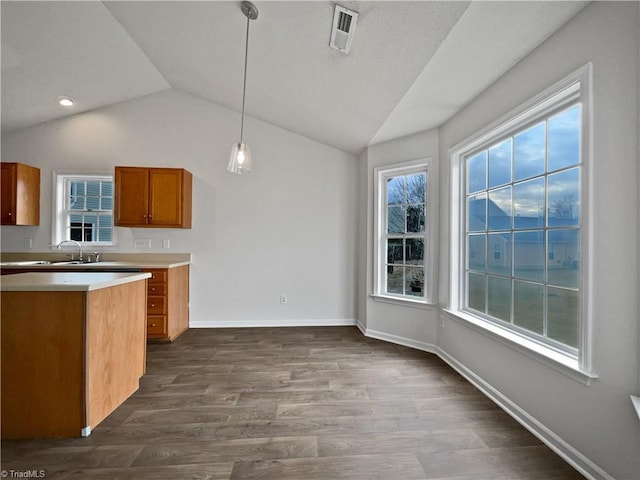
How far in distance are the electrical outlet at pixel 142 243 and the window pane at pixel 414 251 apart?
336 centimetres

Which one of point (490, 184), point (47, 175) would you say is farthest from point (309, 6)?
point (47, 175)

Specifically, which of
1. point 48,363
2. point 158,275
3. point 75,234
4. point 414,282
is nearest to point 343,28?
point 414,282

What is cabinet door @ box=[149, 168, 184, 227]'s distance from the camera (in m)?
3.48

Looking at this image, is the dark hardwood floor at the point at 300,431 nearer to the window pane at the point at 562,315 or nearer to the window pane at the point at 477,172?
the window pane at the point at 562,315

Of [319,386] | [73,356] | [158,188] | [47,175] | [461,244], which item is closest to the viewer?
[73,356]

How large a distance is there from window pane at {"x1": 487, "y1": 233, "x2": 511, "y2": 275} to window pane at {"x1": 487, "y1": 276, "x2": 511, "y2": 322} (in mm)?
77

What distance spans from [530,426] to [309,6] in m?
3.00

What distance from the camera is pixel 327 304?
3984 mm

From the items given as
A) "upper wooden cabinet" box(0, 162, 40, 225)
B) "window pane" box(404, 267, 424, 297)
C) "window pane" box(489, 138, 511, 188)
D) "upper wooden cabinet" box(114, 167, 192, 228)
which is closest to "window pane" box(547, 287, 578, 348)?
"window pane" box(489, 138, 511, 188)

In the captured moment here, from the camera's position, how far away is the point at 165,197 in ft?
11.5

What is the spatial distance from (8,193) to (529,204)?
544 centimetres

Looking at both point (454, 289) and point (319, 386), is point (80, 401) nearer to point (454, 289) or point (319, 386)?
point (319, 386)

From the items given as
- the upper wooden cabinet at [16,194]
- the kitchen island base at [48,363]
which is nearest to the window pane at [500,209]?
the kitchen island base at [48,363]

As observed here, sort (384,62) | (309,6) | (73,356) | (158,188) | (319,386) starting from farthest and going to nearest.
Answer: (158,188)
(319,386)
(384,62)
(309,6)
(73,356)
